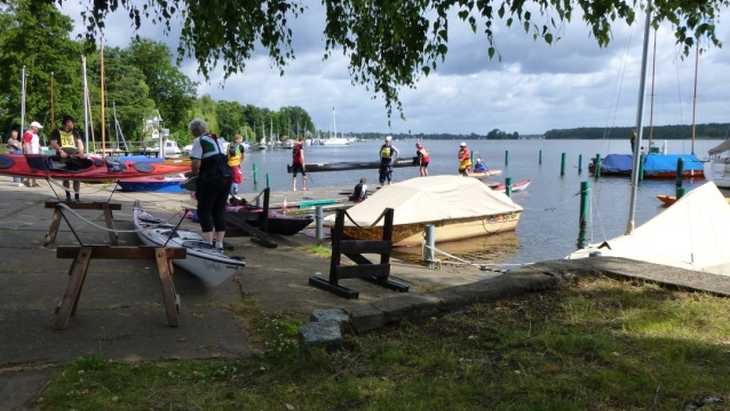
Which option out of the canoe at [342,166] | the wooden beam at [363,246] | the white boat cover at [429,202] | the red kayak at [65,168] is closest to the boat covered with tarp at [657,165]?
the canoe at [342,166]

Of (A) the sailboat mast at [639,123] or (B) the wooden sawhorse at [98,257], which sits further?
(A) the sailboat mast at [639,123]

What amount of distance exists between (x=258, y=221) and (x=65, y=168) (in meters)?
3.99

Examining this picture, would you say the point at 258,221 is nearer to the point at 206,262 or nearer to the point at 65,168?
the point at 65,168

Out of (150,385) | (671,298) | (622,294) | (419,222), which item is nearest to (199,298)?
(150,385)

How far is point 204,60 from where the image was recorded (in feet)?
25.5

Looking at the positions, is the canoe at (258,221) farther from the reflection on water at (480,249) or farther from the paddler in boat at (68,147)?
the reflection on water at (480,249)

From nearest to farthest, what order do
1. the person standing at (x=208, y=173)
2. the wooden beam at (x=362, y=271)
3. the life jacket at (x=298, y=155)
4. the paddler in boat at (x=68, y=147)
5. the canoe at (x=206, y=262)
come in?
the canoe at (x=206, y=262)
the wooden beam at (x=362, y=271)
the person standing at (x=208, y=173)
the paddler in boat at (x=68, y=147)
the life jacket at (x=298, y=155)

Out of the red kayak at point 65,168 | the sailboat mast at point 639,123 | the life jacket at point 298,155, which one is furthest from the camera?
the life jacket at point 298,155

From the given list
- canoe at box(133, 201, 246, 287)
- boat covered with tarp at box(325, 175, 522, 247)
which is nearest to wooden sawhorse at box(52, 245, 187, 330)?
canoe at box(133, 201, 246, 287)

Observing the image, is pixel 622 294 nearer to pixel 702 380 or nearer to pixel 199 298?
pixel 702 380

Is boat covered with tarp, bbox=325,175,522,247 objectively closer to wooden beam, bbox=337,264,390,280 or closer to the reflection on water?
the reflection on water

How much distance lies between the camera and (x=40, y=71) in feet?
171

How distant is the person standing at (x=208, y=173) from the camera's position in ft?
26.7

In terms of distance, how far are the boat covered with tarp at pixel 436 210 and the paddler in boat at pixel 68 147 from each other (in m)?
6.68
